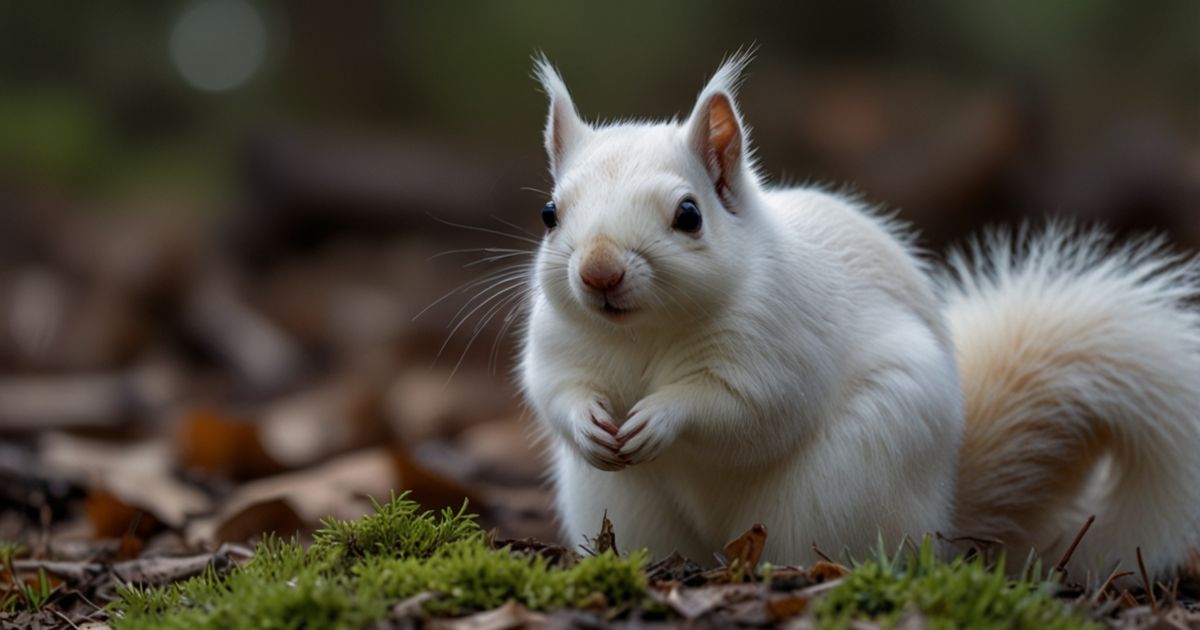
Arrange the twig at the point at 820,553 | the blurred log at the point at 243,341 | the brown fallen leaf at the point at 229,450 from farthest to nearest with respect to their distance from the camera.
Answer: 1. the blurred log at the point at 243,341
2. the brown fallen leaf at the point at 229,450
3. the twig at the point at 820,553

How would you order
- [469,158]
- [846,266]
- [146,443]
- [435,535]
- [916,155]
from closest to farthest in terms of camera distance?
[435,535] → [846,266] → [146,443] → [916,155] → [469,158]

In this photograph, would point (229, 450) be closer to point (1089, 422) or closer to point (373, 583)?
point (373, 583)

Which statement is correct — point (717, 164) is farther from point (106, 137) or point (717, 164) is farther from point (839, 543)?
point (106, 137)

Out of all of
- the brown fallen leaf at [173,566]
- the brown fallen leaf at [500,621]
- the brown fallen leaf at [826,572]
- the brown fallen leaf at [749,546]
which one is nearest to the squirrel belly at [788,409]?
the brown fallen leaf at [749,546]

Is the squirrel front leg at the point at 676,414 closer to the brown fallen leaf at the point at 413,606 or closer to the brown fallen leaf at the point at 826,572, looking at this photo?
the brown fallen leaf at the point at 826,572

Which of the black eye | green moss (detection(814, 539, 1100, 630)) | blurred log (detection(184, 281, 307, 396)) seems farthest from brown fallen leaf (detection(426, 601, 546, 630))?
blurred log (detection(184, 281, 307, 396))

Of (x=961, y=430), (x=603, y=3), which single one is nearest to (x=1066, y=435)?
(x=961, y=430)
